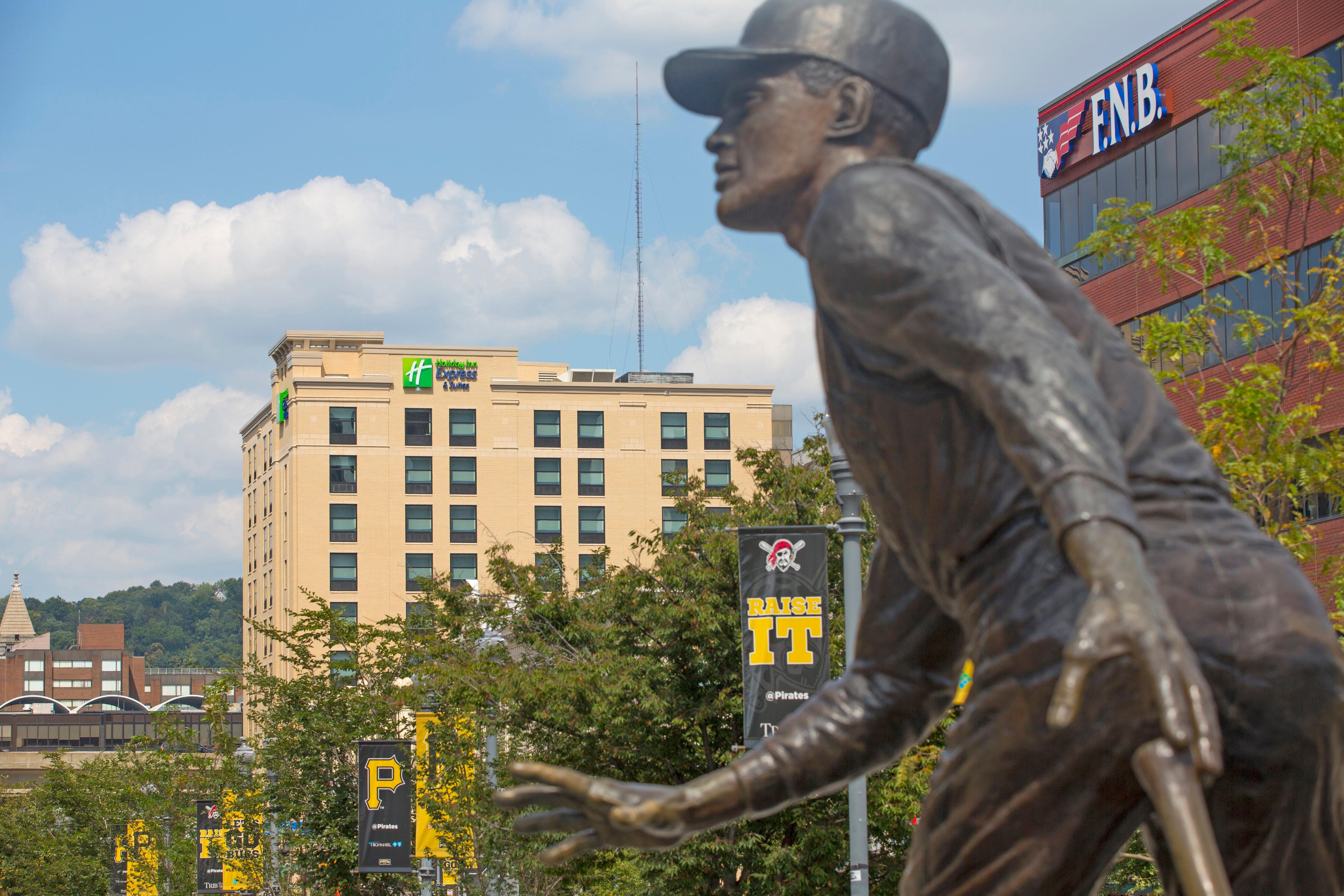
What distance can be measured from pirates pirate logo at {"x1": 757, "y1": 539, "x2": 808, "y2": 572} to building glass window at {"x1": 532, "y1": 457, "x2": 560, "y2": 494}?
80.5 meters

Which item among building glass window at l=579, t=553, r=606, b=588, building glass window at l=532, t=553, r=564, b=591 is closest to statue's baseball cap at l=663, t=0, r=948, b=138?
building glass window at l=579, t=553, r=606, b=588

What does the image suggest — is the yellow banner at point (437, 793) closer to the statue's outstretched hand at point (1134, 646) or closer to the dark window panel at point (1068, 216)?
the statue's outstretched hand at point (1134, 646)

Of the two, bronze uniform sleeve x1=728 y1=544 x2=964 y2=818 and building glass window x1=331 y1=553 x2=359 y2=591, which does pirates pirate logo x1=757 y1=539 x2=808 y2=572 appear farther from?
building glass window x1=331 y1=553 x2=359 y2=591

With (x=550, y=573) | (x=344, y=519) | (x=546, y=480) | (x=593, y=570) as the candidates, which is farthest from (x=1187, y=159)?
(x=344, y=519)

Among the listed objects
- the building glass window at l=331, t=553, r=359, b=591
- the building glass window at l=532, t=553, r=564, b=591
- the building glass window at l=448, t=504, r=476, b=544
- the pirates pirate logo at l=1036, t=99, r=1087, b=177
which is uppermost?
the pirates pirate logo at l=1036, t=99, r=1087, b=177

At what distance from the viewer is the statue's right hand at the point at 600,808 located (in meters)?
2.86

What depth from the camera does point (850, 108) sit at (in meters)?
2.81

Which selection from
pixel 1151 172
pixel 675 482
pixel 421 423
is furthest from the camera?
pixel 421 423

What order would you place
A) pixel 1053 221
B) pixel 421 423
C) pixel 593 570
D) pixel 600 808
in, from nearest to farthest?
pixel 600 808
pixel 593 570
pixel 1053 221
pixel 421 423

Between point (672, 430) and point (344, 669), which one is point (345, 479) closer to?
point (672, 430)

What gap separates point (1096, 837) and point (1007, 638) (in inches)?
13.1

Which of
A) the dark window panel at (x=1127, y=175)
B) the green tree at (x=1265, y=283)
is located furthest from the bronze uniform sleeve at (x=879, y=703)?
the dark window panel at (x=1127, y=175)

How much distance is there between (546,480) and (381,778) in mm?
73069

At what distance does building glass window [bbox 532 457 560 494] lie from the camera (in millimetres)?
97500
